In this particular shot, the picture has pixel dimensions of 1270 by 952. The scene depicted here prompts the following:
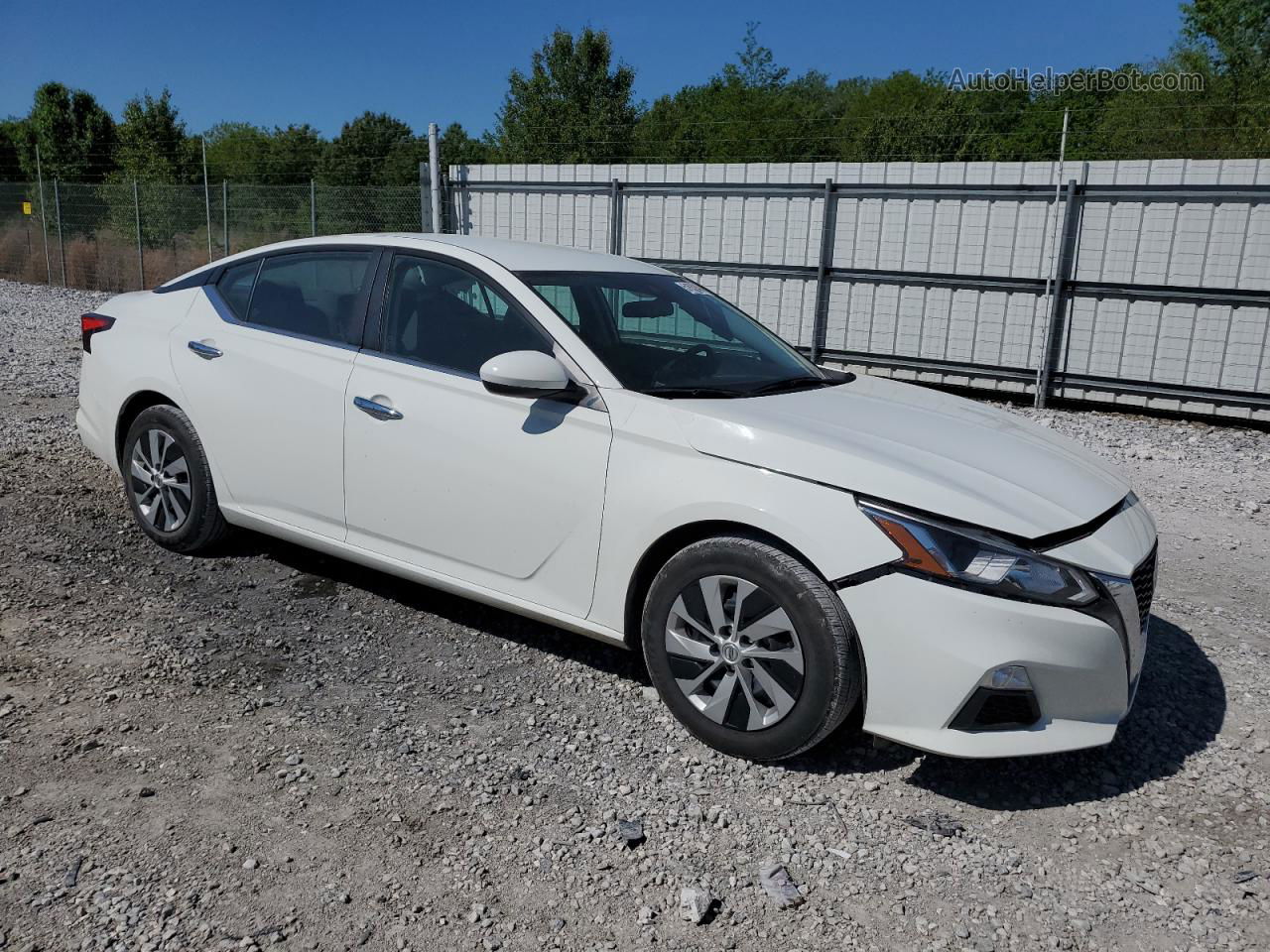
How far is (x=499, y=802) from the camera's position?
9.73ft

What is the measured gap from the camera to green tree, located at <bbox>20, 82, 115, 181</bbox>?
104ft

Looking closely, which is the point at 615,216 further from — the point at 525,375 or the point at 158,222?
the point at 158,222

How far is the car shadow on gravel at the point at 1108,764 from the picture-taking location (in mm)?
3158

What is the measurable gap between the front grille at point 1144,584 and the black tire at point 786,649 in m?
0.89

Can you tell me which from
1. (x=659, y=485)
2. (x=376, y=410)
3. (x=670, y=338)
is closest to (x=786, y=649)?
(x=659, y=485)

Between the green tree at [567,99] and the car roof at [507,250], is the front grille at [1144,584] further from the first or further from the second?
the green tree at [567,99]

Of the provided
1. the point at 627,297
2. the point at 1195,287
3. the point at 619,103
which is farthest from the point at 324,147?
the point at 627,297

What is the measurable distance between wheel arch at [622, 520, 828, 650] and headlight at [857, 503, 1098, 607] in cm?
28

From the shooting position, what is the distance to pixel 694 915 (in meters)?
2.51

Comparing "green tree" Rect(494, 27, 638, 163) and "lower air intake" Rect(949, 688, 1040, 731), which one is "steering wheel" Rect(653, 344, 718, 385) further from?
"green tree" Rect(494, 27, 638, 163)

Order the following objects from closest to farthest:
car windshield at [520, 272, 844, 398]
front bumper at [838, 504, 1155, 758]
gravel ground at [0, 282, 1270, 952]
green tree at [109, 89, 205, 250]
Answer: gravel ground at [0, 282, 1270, 952] < front bumper at [838, 504, 1155, 758] < car windshield at [520, 272, 844, 398] < green tree at [109, 89, 205, 250]

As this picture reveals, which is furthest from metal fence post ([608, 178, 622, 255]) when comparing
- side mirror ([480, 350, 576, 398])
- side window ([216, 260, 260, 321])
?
side mirror ([480, 350, 576, 398])

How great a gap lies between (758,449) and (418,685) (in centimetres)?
155

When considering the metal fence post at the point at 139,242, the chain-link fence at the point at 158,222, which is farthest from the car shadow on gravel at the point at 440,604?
the metal fence post at the point at 139,242
